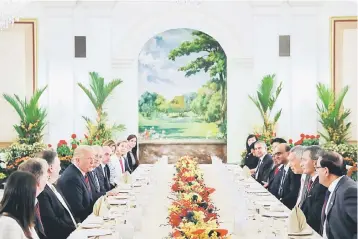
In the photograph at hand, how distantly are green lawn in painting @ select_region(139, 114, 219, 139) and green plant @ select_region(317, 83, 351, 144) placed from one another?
2.93 m

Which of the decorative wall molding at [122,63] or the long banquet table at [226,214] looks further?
the decorative wall molding at [122,63]

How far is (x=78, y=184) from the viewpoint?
592cm

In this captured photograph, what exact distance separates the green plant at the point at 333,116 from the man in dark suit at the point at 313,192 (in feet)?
22.7

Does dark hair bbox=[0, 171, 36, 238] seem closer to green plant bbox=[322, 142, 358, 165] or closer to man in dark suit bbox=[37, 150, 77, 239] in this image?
man in dark suit bbox=[37, 150, 77, 239]

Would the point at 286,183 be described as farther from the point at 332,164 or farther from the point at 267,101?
the point at 267,101

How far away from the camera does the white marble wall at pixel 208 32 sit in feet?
42.3

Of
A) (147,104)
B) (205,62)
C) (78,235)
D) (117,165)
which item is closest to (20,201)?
(78,235)

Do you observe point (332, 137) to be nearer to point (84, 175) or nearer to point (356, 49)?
point (356, 49)

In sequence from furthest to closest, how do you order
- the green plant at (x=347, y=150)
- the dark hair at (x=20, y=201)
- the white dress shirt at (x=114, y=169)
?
1. the green plant at (x=347, y=150)
2. the white dress shirt at (x=114, y=169)
3. the dark hair at (x=20, y=201)

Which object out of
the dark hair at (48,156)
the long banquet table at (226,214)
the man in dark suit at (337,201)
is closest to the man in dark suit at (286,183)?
the long banquet table at (226,214)

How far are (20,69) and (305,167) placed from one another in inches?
344

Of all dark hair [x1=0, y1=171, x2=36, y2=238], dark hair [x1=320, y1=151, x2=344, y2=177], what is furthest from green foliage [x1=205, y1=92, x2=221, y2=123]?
dark hair [x1=0, y1=171, x2=36, y2=238]

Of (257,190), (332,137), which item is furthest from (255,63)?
(257,190)

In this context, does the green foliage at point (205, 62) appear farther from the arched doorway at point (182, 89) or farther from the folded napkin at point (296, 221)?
the folded napkin at point (296, 221)
